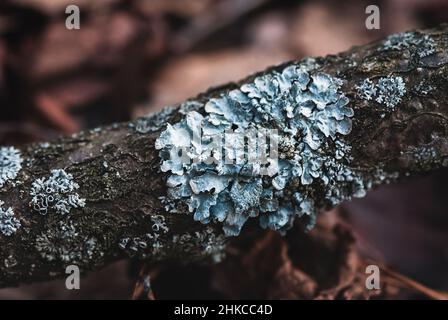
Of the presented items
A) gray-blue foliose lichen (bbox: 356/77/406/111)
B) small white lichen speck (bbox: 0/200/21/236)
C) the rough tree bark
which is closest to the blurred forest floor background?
the rough tree bark

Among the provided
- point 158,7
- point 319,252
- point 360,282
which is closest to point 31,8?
point 158,7

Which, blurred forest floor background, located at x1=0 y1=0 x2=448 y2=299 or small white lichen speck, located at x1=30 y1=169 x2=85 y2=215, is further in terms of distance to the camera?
blurred forest floor background, located at x1=0 y1=0 x2=448 y2=299

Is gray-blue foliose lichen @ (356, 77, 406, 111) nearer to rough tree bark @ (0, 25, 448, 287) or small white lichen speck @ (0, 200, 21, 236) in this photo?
rough tree bark @ (0, 25, 448, 287)

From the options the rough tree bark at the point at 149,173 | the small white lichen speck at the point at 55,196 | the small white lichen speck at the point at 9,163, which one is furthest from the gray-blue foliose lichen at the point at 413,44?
the small white lichen speck at the point at 9,163

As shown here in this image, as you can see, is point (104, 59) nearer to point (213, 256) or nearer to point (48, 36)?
point (48, 36)

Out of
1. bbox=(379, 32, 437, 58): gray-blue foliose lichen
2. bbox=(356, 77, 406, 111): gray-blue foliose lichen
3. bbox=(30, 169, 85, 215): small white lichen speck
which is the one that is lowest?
bbox=(30, 169, 85, 215): small white lichen speck

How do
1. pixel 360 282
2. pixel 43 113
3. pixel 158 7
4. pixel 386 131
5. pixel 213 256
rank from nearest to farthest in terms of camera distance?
pixel 386 131 → pixel 213 256 → pixel 360 282 → pixel 43 113 → pixel 158 7
